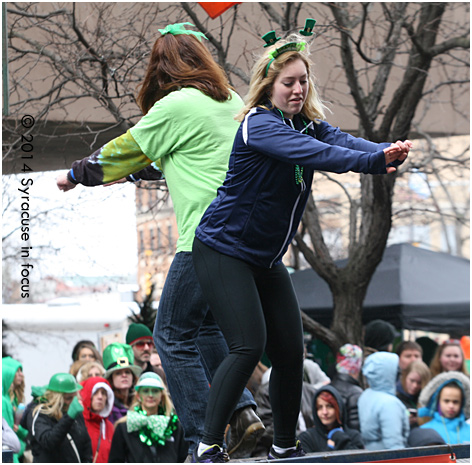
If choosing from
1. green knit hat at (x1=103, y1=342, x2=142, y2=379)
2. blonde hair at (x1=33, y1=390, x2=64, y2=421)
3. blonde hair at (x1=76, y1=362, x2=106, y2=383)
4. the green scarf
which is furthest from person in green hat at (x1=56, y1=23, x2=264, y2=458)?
blonde hair at (x1=76, y1=362, x2=106, y2=383)

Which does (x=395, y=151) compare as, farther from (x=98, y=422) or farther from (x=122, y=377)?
(x=122, y=377)

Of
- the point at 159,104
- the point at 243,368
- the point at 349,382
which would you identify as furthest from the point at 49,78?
the point at 243,368

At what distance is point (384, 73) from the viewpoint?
8.52 meters

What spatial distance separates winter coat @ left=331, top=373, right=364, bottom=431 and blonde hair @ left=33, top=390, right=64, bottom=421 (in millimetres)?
2314

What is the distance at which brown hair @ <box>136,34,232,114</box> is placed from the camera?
2.98 metres

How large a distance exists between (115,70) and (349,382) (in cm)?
355

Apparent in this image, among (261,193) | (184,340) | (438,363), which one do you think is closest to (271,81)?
(261,193)

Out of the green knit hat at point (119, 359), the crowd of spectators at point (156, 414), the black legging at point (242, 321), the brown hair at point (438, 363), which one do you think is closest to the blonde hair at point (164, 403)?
the crowd of spectators at point (156, 414)

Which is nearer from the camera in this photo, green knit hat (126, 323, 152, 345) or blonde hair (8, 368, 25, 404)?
blonde hair (8, 368, 25, 404)

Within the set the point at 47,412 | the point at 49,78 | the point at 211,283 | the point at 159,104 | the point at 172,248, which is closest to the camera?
the point at 211,283

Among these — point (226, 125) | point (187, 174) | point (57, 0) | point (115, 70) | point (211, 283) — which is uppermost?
point (57, 0)

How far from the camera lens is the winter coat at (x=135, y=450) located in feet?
17.6

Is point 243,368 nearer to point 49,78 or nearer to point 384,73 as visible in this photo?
point 49,78

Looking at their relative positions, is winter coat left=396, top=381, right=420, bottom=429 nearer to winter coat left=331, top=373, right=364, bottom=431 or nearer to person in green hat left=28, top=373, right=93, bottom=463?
winter coat left=331, top=373, right=364, bottom=431
